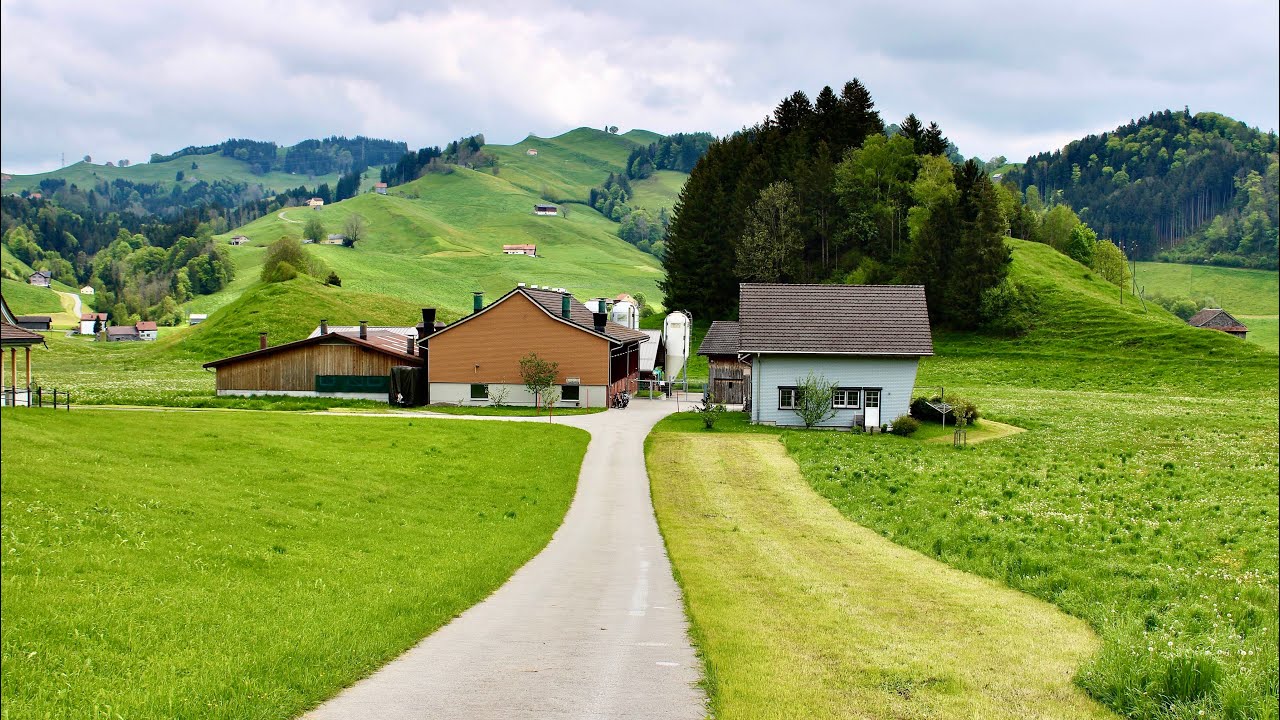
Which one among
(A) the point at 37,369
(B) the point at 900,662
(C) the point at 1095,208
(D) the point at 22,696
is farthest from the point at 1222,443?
(C) the point at 1095,208

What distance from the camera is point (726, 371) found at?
63.3 metres

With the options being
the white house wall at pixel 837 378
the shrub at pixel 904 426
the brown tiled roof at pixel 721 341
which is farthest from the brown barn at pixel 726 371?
the shrub at pixel 904 426

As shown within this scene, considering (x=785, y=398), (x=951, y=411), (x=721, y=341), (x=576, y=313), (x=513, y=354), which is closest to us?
(x=951, y=411)

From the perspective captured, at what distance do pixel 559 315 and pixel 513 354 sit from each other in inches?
183

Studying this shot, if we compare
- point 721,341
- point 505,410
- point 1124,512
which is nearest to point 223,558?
point 1124,512

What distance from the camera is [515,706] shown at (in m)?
9.80

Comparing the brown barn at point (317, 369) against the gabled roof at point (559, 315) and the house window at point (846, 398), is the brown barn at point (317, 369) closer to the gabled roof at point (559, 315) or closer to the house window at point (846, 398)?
the gabled roof at point (559, 315)

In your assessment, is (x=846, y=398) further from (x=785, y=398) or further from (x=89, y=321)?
(x=89, y=321)

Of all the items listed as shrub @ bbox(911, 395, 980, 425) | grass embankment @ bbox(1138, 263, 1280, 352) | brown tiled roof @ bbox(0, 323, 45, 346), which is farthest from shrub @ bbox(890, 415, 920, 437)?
brown tiled roof @ bbox(0, 323, 45, 346)

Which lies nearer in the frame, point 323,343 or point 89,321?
point 323,343

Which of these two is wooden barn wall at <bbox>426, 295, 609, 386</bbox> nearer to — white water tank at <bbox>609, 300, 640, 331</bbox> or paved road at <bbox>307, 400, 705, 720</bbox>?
white water tank at <bbox>609, 300, 640, 331</bbox>

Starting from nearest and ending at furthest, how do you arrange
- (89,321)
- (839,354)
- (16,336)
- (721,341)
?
(16,336), (839,354), (721,341), (89,321)

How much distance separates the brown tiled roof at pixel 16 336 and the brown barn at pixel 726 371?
38.7 meters

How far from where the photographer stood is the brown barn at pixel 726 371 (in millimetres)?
62319
